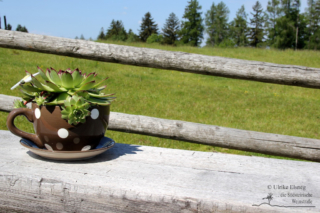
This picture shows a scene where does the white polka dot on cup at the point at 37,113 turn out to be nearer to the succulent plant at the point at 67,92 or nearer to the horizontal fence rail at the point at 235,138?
the succulent plant at the point at 67,92

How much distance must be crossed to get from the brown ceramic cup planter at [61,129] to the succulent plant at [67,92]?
0.03m

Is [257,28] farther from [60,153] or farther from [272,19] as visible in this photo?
[60,153]

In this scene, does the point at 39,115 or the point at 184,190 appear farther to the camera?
the point at 39,115

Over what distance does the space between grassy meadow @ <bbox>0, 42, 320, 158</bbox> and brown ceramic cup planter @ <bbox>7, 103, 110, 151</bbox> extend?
2187mm

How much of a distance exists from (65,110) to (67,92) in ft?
0.24

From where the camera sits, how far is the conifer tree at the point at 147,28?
207ft

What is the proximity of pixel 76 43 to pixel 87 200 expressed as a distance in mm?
1430

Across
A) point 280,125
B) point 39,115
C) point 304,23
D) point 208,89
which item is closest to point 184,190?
point 39,115

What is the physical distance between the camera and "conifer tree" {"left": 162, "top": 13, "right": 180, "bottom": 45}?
61.2 metres

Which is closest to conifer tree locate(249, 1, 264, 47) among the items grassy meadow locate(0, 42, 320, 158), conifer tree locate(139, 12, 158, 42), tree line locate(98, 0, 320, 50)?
tree line locate(98, 0, 320, 50)

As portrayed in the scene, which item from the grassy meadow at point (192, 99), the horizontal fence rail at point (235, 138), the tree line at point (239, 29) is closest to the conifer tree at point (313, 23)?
the tree line at point (239, 29)

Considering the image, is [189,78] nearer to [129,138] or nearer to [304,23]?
[129,138]

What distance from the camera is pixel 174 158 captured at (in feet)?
3.49

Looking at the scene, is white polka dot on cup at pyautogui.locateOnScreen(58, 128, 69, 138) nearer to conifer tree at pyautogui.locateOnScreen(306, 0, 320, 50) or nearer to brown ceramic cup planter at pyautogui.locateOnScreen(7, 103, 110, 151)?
brown ceramic cup planter at pyautogui.locateOnScreen(7, 103, 110, 151)
